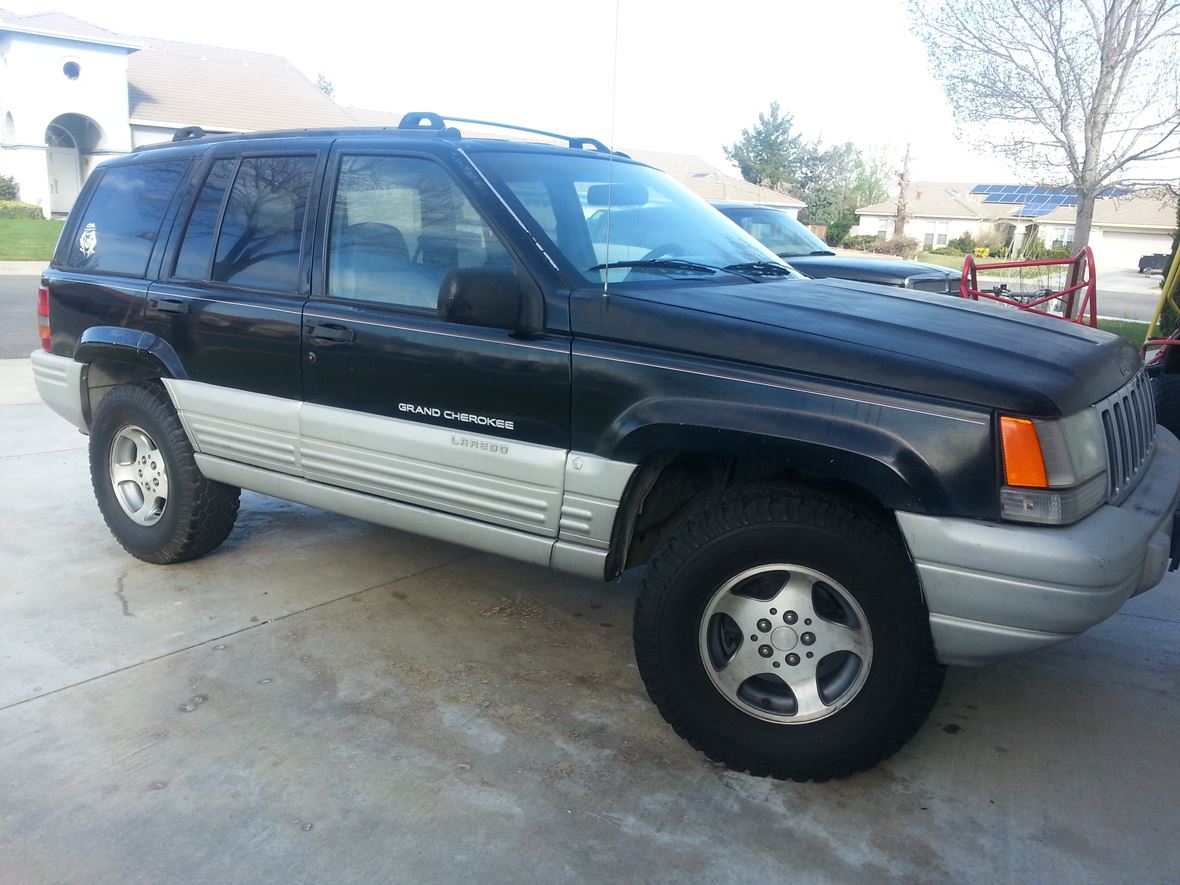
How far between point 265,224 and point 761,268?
81.0 inches

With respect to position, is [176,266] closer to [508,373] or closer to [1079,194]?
[508,373]

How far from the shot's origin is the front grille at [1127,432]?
3.17 m

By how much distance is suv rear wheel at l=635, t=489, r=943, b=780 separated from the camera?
3004mm

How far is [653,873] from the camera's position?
2760 mm

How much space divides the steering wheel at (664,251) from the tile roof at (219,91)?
121ft

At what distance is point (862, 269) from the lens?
365 inches

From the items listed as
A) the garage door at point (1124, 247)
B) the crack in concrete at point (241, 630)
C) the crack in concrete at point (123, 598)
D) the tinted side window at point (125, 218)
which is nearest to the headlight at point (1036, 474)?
the crack in concrete at point (241, 630)

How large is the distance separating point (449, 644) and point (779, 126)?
64517 millimetres

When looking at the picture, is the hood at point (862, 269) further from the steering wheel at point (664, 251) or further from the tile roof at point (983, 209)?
the tile roof at point (983, 209)

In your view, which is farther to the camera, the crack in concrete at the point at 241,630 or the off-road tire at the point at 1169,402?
the off-road tire at the point at 1169,402

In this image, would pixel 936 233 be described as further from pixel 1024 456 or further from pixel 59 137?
pixel 1024 456

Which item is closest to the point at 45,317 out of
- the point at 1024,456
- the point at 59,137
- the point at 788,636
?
the point at 788,636

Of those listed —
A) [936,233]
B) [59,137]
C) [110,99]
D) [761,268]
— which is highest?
[110,99]

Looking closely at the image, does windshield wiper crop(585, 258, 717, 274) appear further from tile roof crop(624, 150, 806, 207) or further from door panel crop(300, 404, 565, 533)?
tile roof crop(624, 150, 806, 207)
